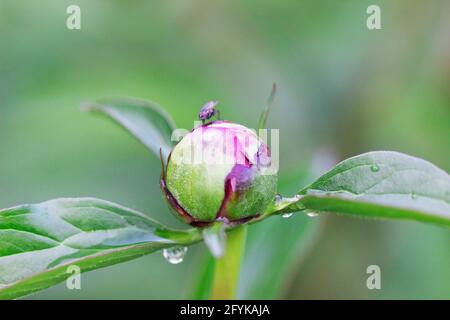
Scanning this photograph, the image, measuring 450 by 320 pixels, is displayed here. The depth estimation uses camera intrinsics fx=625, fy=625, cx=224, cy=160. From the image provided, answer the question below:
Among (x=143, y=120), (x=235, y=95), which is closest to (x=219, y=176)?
(x=143, y=120)

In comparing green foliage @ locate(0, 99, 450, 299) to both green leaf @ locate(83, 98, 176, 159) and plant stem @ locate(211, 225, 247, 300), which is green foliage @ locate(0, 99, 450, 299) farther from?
green leaf @ locate(83, 98, 176, 159)

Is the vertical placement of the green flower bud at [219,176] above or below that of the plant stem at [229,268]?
above

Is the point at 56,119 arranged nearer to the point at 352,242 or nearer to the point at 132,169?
the point at 132,169

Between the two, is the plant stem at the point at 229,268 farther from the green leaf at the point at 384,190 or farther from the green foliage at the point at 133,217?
the green leaf at the point at 384,190

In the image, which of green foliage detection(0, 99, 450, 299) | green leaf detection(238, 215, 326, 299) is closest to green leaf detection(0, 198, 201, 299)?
green foliage detection(0, 99, 450, 299)

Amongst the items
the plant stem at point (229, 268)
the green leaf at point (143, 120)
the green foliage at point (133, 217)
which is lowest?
the plant stem at point (229, 268)

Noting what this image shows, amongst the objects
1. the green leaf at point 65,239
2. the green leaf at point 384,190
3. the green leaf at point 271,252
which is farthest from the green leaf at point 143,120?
the green leaf at point 271,252

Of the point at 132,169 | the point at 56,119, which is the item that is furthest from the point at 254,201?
the point at 56,119
